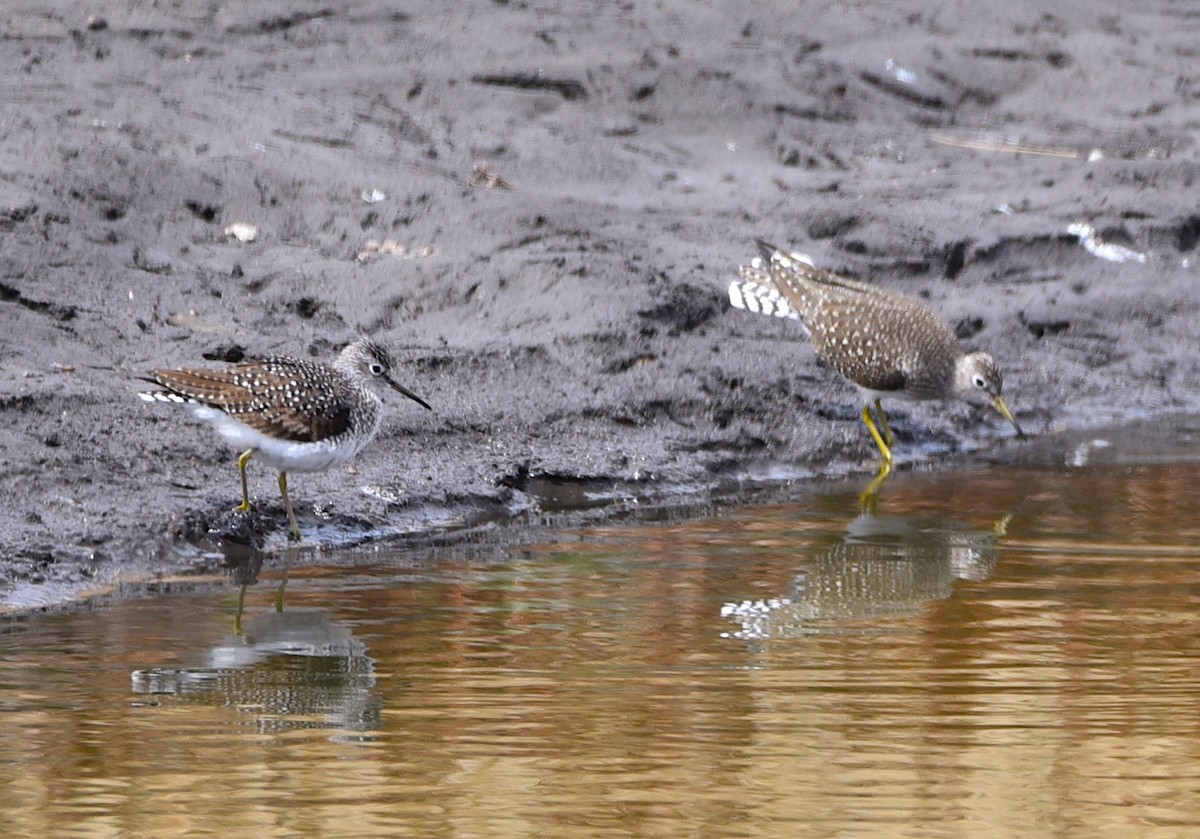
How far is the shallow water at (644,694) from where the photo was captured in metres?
4.43

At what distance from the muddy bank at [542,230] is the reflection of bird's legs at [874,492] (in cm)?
13

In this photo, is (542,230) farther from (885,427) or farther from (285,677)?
(285,677)

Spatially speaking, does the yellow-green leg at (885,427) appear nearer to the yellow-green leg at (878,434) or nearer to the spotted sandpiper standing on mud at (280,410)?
the yellow-green leg at (878,434)

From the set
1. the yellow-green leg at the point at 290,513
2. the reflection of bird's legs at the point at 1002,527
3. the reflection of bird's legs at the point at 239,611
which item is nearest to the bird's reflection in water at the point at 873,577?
the reflection of bird's legs at the point at 1002,527

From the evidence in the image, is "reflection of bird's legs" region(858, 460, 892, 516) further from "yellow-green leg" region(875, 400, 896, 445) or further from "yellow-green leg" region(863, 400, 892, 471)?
"yellow-green leg" region(875, 400, 896, 445)

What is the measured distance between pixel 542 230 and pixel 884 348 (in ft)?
7.78

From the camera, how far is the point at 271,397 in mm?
7609

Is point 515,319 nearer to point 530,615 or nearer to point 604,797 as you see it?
point 530,615

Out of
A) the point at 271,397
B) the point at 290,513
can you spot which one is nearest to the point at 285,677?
the point at 290,513

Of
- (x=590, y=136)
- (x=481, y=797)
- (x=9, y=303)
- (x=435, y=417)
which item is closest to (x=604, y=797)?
(x=481, y=797)

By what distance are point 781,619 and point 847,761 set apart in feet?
5.18

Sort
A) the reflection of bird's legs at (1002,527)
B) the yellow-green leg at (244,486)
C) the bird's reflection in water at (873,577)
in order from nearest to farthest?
1. the bird's reflection in water at (873,577)
2. the yellow-green leg at (244,486)
3. the reflection of bird's legs at (1002,527)

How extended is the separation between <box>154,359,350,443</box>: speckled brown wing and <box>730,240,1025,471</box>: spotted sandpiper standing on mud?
3.15 metres

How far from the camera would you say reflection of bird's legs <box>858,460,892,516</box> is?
8477 millimetres
